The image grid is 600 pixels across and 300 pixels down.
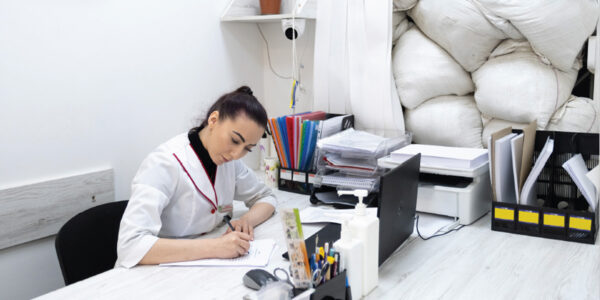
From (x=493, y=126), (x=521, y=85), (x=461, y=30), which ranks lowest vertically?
(x=493, y=126)

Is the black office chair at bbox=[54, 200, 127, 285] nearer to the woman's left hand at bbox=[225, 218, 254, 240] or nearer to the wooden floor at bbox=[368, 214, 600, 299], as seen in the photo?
the woman's left hand at bbox=[225, 218, 254, 240]

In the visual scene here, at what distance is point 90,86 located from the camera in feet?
6.14

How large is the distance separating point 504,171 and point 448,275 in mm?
483

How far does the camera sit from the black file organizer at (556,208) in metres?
1.45

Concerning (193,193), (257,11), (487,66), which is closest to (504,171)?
(487,66)

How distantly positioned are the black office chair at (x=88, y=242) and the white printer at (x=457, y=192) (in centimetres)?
94

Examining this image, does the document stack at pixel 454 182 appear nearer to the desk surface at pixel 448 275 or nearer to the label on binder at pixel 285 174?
the desk surface at pixel 448 275

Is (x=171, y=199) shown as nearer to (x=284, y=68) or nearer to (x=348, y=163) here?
(x=348, y=163)

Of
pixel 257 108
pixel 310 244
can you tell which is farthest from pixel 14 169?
pixel 310 244

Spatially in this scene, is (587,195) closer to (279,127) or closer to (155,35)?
(279,127)

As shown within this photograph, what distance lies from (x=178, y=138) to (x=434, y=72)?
0.98 metres

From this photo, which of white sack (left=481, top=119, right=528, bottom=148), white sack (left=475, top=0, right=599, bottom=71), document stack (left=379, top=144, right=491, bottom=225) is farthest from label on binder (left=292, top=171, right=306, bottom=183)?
white sack (left=475, top=0, right=599, bottom=71)

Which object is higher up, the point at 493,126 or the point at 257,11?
the point at 257,11

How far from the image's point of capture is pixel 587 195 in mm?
1501
